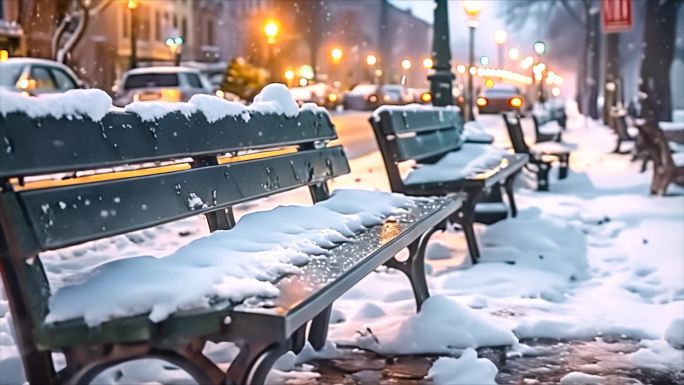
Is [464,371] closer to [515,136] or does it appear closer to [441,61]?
[441,61]

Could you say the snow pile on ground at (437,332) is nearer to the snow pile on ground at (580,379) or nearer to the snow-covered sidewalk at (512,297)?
the snow-covered sidewalk at (512,297)

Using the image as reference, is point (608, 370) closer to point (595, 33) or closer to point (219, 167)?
point (219, 167)

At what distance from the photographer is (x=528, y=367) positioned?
433 centimetres

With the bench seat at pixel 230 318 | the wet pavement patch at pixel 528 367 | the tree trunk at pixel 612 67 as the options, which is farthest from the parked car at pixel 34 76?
the tree trunk at pixel 612 67

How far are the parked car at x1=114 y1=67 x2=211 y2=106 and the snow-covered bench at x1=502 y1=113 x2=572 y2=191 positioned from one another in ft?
34.2

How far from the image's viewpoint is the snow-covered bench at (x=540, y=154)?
11172mm

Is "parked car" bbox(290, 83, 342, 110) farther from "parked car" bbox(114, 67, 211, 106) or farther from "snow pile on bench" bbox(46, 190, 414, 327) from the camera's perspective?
"snow pile on bench" bbox(46, 190, 414, 327)

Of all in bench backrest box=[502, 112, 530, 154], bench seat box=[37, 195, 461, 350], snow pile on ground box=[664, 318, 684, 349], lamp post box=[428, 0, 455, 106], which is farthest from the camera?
bench backrest box=[502, 112, 530, 154]

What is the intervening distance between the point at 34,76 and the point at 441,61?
7963mm

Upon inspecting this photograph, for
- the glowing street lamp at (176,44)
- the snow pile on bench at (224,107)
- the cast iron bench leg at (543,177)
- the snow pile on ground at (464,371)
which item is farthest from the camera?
the glowing street lamp at (176,44)

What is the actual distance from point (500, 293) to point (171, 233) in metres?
3.10

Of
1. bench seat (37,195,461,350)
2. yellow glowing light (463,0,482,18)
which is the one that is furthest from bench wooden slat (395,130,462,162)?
yellow glowing light (463,0,482,18)

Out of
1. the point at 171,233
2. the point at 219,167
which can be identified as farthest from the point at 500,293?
the point at 171,233

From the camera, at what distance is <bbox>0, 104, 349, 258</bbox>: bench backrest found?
264 centimetres
